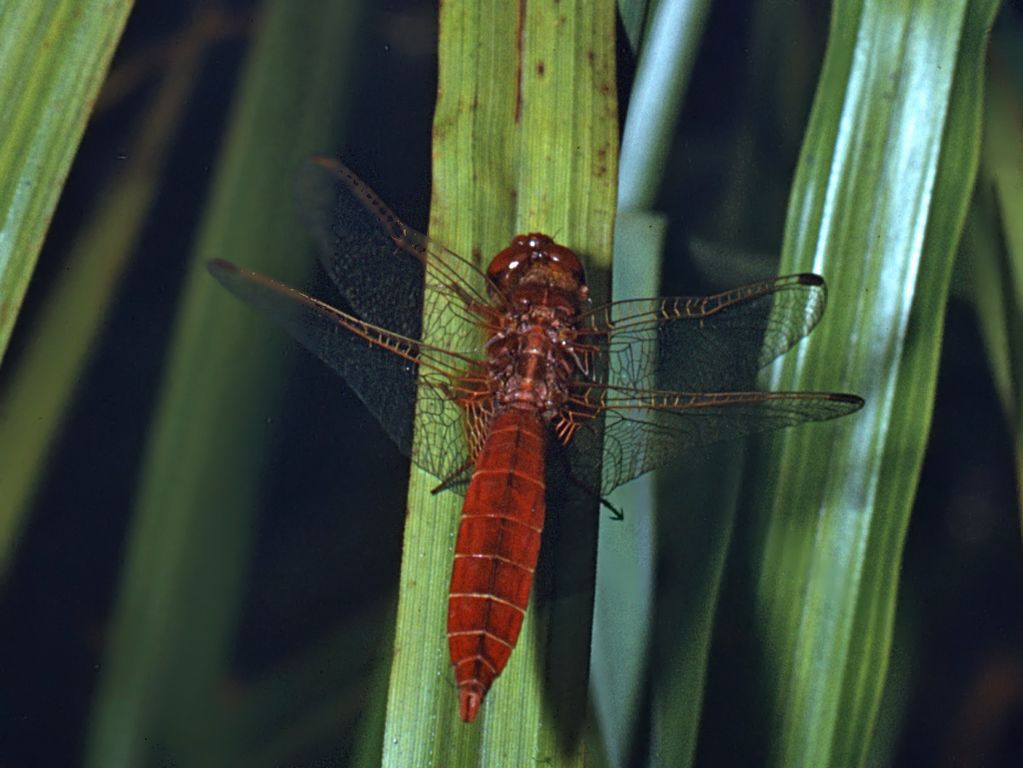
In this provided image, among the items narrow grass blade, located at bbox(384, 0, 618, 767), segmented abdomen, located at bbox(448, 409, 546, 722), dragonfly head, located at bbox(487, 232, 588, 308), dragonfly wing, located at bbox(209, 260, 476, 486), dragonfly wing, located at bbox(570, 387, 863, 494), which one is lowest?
segmented abdomen, located at bbox(448, 409, 546, 722)

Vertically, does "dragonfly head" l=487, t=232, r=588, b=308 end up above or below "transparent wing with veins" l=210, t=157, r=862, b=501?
above

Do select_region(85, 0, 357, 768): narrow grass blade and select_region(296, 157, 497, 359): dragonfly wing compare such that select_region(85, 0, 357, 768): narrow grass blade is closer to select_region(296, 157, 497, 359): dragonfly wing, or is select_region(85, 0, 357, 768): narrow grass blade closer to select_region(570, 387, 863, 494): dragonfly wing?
select_region(296, 157, 497, 359): dragonfly wing

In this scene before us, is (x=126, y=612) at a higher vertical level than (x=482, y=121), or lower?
lower

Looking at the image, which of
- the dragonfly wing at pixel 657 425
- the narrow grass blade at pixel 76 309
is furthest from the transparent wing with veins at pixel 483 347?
the narrow grass blade at pixel 76 309

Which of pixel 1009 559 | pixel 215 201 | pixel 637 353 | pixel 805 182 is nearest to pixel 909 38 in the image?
pixel 805 182

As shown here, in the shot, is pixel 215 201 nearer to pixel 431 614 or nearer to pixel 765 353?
pixel 431 614

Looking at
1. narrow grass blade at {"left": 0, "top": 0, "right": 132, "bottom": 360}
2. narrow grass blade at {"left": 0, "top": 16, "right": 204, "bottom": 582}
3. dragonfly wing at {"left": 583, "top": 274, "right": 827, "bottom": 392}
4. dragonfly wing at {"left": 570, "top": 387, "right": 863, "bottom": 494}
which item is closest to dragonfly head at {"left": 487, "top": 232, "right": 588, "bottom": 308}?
dragonfly wing at {"left": 583, "top": 274, "right": 827, "bottom": 392}

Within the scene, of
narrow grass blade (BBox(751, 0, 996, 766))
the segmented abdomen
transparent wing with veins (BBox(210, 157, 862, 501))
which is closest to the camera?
the segmented abdomen
